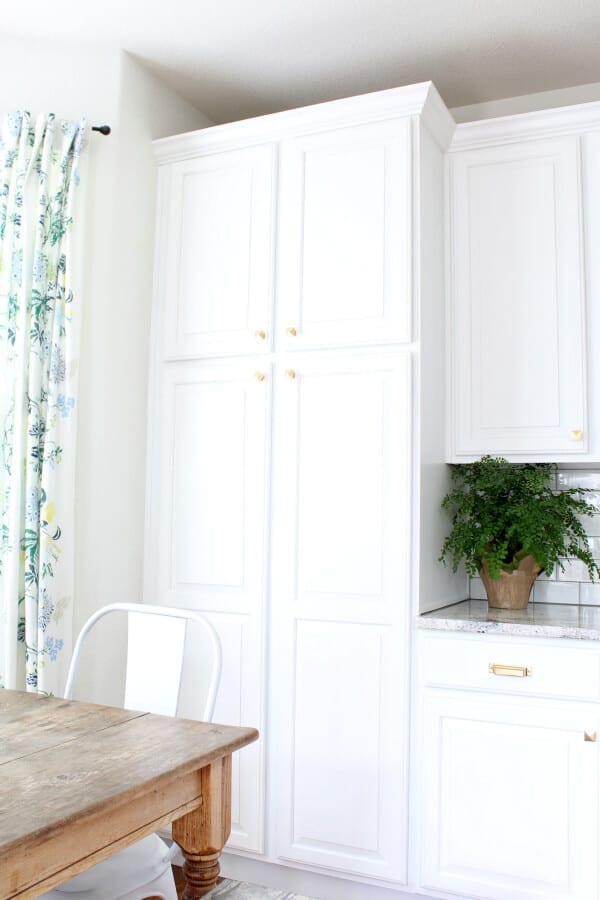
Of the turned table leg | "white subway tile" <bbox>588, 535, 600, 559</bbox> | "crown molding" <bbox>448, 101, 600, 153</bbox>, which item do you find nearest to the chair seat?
the turned table leg

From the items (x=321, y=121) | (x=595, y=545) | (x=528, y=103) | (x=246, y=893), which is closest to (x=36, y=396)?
(x=321, y=121)

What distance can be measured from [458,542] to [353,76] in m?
1.68

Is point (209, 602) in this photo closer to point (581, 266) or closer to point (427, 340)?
point (427, 340)

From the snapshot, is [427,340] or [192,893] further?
[427,340]

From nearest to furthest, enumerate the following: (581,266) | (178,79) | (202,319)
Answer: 1. (581,266)
2. (202,319)
3. (178,79)

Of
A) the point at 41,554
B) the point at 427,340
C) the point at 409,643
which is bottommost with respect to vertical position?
the point at 409,643

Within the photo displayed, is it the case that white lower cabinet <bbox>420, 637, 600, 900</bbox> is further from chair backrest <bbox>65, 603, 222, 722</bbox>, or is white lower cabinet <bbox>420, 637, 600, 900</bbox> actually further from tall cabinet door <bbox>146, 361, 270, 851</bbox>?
chair backrest <bbox>65, 603, 222, 722</bbox>

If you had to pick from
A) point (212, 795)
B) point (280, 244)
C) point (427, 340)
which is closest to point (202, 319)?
point (280, 244)

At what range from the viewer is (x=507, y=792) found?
2213 millimetres

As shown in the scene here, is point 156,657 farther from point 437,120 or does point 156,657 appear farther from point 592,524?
point 437,120

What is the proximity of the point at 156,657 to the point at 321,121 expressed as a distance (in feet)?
5.71

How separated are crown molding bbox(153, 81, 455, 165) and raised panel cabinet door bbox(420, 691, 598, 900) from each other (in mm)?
1758

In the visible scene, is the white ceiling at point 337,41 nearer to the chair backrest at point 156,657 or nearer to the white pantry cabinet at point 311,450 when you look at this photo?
the white pantry cabinet at point 311,450

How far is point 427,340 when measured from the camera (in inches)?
99.3
